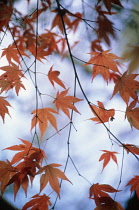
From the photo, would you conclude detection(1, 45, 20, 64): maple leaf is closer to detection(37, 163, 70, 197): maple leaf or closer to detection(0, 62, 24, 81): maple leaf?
detection(0, 62, 24, 81): maple leaf

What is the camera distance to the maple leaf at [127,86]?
2.63 feet

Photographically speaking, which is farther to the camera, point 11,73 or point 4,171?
point 11,73

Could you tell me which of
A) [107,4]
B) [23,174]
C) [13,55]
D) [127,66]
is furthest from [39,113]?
[127,66]

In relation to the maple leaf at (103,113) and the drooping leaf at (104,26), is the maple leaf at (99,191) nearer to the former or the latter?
the maple leaf at (103,113)

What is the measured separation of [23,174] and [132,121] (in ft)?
1.71

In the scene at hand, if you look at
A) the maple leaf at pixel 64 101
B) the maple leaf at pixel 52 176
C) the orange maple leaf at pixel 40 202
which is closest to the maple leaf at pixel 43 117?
the maple leaf at pixel 64 101

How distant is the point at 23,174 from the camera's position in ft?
2.61

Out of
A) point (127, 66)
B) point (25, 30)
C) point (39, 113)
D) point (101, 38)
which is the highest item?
point (25, 30)

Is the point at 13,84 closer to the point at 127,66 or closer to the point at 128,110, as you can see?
the point at 128,110

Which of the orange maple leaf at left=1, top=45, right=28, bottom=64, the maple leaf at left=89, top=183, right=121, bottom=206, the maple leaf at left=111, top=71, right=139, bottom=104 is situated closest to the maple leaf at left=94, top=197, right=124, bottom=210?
the maple leaf at left=89, top=183, right=121, bottom=206

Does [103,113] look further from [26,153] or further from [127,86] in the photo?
[26,153]

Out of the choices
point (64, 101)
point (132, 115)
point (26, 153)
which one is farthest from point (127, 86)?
point (26, 153)

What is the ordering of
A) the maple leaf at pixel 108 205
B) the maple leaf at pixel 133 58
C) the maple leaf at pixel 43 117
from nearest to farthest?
the maple leaf at pixel 108 205, the maple leaf at pixel 43 117, the maple leaf at pixel 133 58

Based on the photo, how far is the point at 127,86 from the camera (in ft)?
2.68
